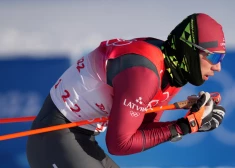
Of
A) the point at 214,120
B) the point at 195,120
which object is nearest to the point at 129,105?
the point at 195,120

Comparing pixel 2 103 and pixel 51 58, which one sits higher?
pixel 51 58

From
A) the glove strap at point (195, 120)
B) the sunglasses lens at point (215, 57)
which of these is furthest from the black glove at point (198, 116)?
the sunglasses lens at point (215, 57)

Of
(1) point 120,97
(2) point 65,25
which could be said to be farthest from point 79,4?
(1) point 120,97

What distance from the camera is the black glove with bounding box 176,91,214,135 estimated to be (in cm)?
184

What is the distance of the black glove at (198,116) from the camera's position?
6.02 feet

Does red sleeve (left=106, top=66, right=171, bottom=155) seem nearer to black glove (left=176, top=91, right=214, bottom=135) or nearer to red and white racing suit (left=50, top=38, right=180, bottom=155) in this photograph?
red and white racing suit (left=50, top=38, right=180, bottom=155)

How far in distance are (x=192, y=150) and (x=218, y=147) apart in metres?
0.14

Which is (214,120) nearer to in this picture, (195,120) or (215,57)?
(195,120)

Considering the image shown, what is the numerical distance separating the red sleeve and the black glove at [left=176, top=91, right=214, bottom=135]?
197 millimetres

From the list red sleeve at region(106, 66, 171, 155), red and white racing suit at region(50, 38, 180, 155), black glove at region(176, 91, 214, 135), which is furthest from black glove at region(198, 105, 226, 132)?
red sleeve at region(106, 66, 171, 155)

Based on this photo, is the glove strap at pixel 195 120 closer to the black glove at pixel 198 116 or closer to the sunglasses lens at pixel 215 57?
the black glove at pixel 198 116

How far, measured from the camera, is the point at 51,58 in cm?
285

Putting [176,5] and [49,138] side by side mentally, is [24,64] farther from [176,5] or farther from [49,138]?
[49,138]

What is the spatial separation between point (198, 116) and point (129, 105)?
33 cm
